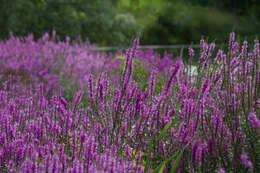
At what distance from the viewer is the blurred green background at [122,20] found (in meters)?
11.1

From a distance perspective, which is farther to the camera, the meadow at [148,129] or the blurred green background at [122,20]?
the blurred green background at [122,20]

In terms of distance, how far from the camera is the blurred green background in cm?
1112

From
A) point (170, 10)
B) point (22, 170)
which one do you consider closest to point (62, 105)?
point (22, 170)

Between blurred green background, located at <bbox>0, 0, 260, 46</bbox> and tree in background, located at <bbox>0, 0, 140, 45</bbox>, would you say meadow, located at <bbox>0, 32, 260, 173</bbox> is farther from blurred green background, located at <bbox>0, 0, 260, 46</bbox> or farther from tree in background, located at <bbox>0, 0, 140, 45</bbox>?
tree in background, located at <bbox>0, 0, 140, 45</bbox>

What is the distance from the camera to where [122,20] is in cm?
1314

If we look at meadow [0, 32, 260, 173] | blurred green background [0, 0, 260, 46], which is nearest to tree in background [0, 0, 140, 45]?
blurred green background [0, 0, 260, 46]

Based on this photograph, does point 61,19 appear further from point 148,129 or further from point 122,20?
point 148,129

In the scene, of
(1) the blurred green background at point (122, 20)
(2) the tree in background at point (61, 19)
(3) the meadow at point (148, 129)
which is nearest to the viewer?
(3) the meadow at point (148, 129)

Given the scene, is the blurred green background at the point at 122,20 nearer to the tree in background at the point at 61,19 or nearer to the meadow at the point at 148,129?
the tree in background at the point at 61,19

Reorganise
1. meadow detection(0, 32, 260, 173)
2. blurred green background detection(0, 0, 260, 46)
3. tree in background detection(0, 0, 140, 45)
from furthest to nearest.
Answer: blurred green background detection(0, 0, 260, 46), tree in background detection(0, 0, 140, 45), meadow detection(0, 32, 260, 173)

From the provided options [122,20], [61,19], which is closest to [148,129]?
[61,19]

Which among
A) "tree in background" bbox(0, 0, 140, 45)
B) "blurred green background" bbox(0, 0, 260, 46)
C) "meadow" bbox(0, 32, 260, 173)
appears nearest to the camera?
"meadow" bbox(0, 32, 260, 173)

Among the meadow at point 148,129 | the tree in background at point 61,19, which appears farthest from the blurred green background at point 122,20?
the meadow at point 148,129

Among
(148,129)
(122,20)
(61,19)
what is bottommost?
(148,129)
